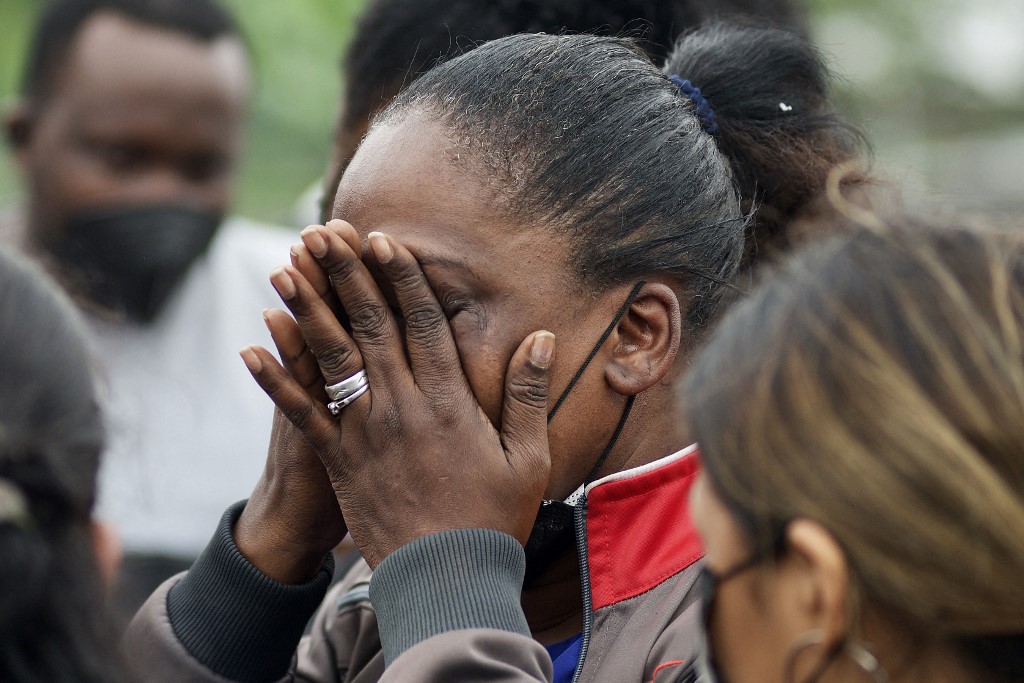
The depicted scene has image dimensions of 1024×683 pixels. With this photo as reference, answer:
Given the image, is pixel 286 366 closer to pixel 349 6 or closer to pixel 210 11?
pixel 210 11

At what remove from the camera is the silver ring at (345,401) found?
2049mm

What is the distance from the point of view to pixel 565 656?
216 cm

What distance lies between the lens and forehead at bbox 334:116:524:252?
2102mm

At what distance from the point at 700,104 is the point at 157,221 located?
260 cm

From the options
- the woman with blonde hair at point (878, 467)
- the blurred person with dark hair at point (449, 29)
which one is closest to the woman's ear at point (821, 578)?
the woman with blonde hair at point (878, 467)

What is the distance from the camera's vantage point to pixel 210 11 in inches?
187

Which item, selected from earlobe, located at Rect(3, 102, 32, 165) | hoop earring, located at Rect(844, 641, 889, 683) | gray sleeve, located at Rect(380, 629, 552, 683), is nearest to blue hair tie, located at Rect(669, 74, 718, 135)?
gray sleeve, located at Rect(380, 629, 552, 683)

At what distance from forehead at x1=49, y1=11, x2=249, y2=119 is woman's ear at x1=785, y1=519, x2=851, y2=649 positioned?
357 centimetres

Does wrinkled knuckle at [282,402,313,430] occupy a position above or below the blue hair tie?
below

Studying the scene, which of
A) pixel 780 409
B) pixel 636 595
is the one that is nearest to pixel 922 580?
pixel 780 409

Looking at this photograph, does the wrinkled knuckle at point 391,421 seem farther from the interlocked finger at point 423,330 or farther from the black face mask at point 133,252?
the black face mask at point 133,252

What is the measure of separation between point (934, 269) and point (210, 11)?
3.89 metres

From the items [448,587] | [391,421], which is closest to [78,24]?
[391,421]

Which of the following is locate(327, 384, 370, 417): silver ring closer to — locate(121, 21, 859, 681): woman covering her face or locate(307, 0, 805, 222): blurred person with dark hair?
locate(121, 21, 859, 681): woman covering her face
